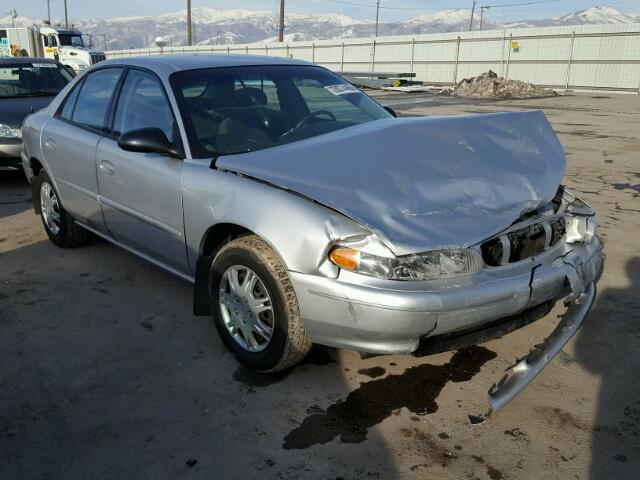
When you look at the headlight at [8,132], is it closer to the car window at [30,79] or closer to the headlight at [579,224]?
the car window at [30,79]

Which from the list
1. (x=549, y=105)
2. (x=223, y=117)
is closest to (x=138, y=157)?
(x=223, y=117)

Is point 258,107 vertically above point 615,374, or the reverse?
point 258,107

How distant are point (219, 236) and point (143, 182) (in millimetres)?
727

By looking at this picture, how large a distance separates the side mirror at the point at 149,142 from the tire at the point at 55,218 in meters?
1.81

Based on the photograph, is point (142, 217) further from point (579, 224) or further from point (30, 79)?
point (30, 79)

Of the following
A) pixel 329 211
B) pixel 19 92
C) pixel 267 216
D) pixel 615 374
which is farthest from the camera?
pixel 19 92

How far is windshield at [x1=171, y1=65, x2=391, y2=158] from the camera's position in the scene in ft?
10.8

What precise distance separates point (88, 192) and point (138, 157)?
33.6 inches

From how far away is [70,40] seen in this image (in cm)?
2783

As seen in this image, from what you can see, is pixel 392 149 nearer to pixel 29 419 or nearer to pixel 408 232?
pixel 408 232

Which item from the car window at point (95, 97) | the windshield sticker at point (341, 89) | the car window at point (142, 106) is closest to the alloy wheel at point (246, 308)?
the car window at point (142, 106)

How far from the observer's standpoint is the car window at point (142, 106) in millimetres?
3426

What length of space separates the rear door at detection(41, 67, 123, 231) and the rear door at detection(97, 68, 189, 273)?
0.56 ft

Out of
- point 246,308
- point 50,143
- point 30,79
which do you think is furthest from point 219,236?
point 30,79
